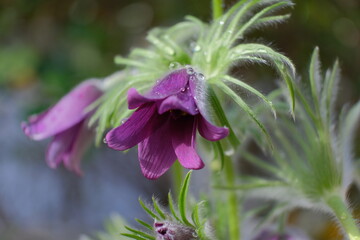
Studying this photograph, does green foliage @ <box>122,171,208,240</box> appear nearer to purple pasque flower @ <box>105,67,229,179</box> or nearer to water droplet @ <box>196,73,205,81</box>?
purple pasque flower @ <box>105,67,229,179</box>

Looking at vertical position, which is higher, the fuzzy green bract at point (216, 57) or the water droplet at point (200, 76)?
the fuzzy green bract at point (216, 57)

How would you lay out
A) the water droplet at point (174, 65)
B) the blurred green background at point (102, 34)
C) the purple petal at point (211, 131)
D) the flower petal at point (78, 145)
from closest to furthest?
1. the purple petal at point (211, 131)
2. the water droplet at point (174, 65)
3. the flower petal at point (78, 145)
4. the blurred green background at point (102, 34)

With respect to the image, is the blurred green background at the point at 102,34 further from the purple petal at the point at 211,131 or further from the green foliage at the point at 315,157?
the purple petal at the point at 211,131

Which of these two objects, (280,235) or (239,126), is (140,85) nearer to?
(239,126)

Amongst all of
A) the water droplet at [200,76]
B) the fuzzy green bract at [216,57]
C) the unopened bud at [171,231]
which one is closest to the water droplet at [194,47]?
the fuzzy green bract at [216,57]

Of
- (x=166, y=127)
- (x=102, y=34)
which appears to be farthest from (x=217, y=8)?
(x=102, y=34)

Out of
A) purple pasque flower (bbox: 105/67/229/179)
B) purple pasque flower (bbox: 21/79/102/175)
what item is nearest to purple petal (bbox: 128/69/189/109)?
purple pasque flower (bbox: 105/67/229/179)

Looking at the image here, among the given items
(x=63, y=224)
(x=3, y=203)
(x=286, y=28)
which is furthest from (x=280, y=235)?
(x=3, y=203)
